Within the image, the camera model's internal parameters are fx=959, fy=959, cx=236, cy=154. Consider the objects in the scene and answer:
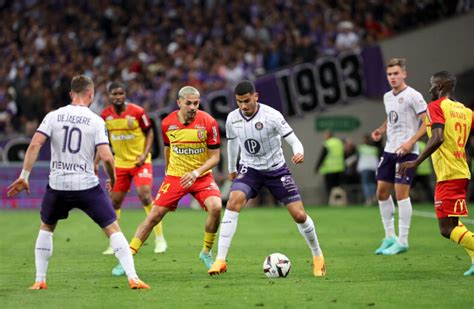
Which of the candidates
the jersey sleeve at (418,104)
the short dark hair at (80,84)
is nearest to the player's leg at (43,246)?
the short dark hair at (80,84)

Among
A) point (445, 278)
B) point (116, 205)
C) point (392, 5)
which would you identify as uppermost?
point (392, 5)

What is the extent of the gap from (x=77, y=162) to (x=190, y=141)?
2.45 meters

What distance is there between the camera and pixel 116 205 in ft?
52.3

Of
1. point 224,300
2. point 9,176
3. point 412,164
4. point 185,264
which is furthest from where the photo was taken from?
point 9,176

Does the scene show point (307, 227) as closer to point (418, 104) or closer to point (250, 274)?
point (250, 274)

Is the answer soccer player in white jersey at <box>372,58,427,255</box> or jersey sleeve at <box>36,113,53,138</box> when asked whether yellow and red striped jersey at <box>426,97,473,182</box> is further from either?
jersey sleeve at <box>36,113,53,138</box>

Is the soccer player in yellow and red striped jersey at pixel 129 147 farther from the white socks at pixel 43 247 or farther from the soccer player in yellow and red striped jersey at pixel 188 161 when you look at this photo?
the white socks at pixel 43 247

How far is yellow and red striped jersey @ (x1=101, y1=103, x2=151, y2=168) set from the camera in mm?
15852

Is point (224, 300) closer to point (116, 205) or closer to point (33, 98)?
point (116, 205)

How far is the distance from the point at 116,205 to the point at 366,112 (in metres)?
16.9

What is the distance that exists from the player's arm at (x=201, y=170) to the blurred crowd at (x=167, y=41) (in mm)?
16094

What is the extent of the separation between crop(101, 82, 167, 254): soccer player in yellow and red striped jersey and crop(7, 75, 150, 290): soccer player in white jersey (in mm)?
4862

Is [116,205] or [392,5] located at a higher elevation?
[392,5]

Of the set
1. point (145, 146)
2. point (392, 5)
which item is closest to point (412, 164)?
point (145, 146)
